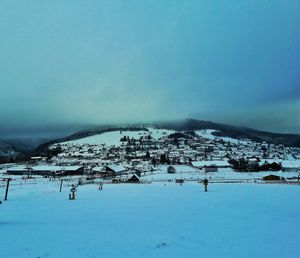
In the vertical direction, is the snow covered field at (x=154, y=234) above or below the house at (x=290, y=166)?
above

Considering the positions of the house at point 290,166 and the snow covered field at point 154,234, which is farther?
the house at point 290,166

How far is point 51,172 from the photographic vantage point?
101 metres

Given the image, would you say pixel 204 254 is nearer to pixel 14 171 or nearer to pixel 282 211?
pixel 282 211

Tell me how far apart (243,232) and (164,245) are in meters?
3.03

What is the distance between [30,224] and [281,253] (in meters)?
9.10

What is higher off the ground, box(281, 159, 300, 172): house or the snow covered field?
the snow covered field

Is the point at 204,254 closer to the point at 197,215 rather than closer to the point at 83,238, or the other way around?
the point at 83,238

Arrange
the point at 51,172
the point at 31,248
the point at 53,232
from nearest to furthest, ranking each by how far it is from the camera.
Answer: the point at 31,248
the point at 53,232
the point at 51,172

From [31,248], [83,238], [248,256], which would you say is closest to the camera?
[248,256]

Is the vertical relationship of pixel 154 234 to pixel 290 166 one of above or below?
above

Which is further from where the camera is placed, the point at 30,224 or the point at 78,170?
the point at 78,170

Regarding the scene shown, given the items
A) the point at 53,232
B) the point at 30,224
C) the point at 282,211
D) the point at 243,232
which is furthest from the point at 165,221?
the point at 282,211

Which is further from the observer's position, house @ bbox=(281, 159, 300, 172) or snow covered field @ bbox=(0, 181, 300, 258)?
house @ bbox=(281, 159, 300, 172)

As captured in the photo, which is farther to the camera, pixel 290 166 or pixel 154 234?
pixel 290 166
